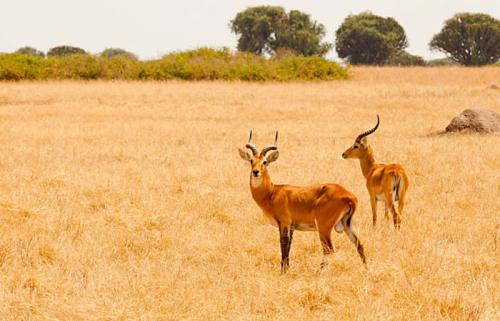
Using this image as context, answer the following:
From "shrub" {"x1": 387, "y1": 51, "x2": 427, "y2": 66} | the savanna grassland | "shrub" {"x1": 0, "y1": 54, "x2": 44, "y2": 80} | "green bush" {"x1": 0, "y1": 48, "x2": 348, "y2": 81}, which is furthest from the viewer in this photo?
"shrub" {"x1": 387, "y1": 51, "x2": 427, "y2": 66}

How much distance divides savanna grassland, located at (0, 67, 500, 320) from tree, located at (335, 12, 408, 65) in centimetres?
6727

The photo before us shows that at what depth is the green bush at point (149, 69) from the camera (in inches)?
1554

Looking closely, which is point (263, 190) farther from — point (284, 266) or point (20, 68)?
point (20, 68)

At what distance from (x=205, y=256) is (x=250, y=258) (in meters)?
0.52

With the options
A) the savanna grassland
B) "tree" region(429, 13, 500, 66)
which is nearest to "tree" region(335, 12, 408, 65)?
"tree" region(429, 13, 500, 66)

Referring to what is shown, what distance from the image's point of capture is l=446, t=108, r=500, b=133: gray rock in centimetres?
1781

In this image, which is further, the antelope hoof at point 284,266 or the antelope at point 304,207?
the antelope hoof at point 284,266

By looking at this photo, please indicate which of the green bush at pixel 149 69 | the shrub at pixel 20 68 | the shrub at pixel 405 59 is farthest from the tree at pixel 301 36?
the shrub at pixel 20 68

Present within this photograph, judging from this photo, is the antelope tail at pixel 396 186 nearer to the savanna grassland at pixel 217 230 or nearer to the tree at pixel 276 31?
the savanna grassland at pixel 217 230

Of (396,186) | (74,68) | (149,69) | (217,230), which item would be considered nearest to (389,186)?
(396,186)

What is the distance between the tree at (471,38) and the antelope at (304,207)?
7837 cm

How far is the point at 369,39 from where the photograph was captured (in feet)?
280

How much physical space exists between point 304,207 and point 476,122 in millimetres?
12862

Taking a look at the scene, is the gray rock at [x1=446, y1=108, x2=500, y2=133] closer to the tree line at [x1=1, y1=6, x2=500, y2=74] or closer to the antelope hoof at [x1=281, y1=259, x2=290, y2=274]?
the antelope hoof at [x1=281, y1=259, x2=290, y2=274]
